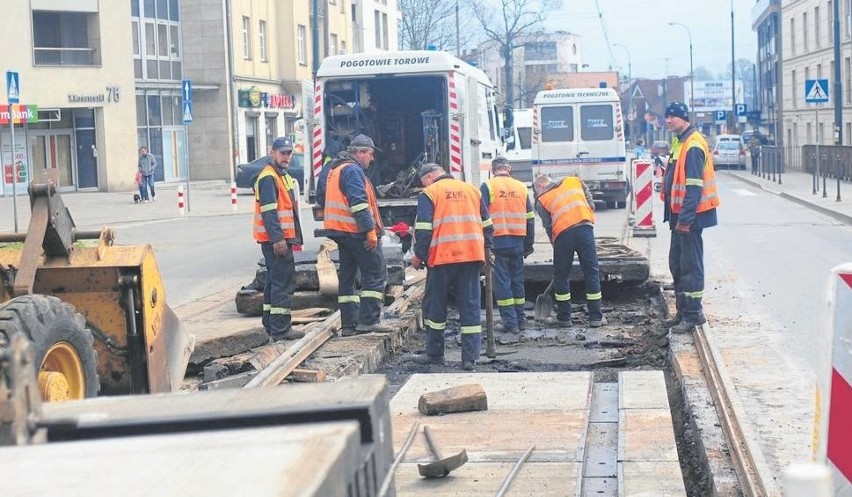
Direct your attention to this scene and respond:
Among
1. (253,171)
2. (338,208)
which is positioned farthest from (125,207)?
(338,208)

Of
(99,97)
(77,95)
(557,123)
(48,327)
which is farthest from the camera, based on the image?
(99,97)

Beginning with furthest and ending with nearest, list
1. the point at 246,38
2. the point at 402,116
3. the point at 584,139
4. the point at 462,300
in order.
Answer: the point at 246,38 < the point at 584,139 < the point at 402,116 < the point at 462,300

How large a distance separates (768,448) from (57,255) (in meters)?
4.04

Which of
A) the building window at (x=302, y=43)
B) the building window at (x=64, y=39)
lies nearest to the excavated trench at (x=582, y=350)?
the building window at (x=64, y=39)

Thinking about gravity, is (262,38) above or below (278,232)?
above

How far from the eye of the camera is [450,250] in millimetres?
9828

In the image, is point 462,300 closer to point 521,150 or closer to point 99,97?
point 521,150

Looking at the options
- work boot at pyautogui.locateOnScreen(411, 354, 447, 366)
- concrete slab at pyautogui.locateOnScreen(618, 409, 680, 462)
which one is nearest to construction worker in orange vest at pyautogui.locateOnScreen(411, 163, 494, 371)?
work boot at pyautogui.locateOnScreen(411, 354, 447, 366)

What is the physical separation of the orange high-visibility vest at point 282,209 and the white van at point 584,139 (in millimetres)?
18145

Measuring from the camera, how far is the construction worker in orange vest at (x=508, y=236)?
1171 cm

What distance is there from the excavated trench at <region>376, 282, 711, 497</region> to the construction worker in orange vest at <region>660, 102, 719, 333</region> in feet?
1.18

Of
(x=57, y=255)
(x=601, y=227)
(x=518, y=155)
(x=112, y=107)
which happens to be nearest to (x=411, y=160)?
(x=601, y=227)

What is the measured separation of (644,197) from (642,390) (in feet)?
43.7

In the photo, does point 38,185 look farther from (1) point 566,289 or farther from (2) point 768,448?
(1) point 566,289
